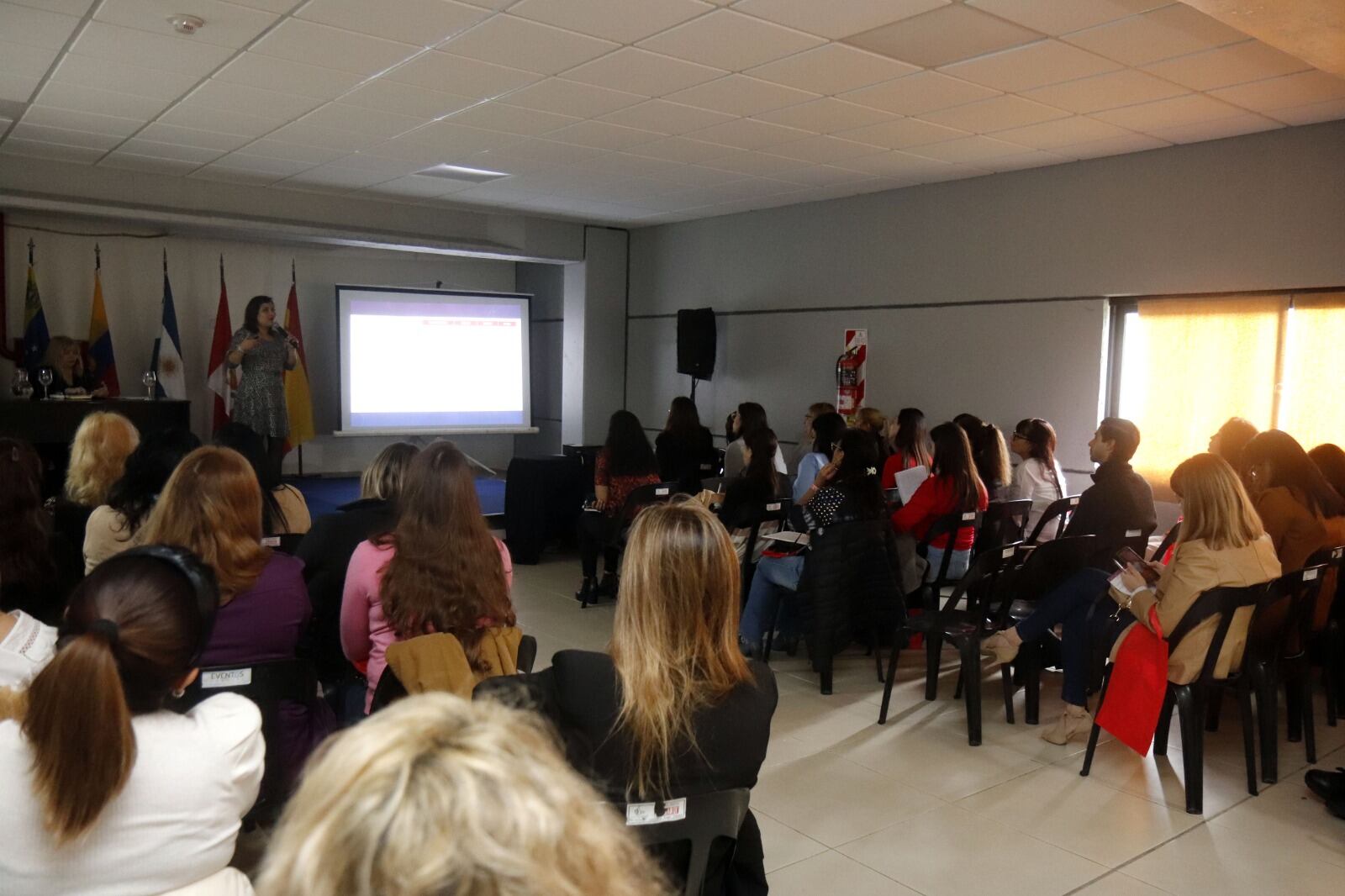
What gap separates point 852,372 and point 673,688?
6.20 meters

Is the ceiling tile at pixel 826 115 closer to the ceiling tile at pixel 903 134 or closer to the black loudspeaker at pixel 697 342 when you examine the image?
the ceiling tile at pixel 903 134

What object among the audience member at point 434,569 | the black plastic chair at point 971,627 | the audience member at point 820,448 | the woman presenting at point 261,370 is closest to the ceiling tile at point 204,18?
the audience member at point 434,569

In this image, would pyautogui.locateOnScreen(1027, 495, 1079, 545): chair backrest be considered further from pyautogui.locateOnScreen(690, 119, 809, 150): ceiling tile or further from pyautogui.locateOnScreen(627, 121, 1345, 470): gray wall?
pyautogui.locateOnScreen(690, 119, 809, 150): ceiling tile

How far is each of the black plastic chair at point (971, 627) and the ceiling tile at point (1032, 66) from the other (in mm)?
2120

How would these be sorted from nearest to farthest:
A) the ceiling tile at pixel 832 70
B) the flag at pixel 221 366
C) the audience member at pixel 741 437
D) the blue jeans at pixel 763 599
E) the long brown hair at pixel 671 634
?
the long brown hair at pixel 671 634, the ceiling tile at pixel 832 70, the blue jeans at pixel 763 599, the audience member at pixel 741 437, the flag at pixel 221 366

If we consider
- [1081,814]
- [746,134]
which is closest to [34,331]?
[746,134]

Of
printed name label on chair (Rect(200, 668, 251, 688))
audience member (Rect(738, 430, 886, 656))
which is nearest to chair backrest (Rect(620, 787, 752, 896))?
printed name label on chair (Rect(200, 668, 251, 688))

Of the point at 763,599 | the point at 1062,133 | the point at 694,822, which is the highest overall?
the point at 1062,133

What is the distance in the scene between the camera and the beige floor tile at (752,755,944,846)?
3234mm

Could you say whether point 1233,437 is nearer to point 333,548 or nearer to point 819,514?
point 819,514

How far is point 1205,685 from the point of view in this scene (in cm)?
345

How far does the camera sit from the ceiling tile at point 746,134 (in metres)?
5.48

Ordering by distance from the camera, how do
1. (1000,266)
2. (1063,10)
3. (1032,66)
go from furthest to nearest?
(1000,266), (1032,66), (1063,10)

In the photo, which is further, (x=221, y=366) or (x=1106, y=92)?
(x=221, y=366)
